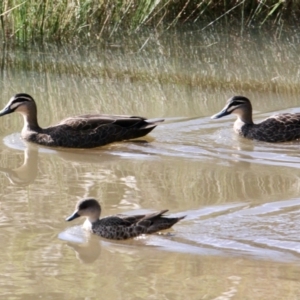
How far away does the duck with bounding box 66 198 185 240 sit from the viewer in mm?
8023

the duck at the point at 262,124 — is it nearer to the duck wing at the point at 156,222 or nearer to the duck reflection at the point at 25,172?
the duck reflection at the point at 25,172

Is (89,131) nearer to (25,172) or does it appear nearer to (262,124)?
(25,172)

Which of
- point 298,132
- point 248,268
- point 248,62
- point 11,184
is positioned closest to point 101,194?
point 11,184

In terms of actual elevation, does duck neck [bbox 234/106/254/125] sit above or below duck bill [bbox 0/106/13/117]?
below

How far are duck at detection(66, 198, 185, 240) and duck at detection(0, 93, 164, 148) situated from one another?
3.13 m

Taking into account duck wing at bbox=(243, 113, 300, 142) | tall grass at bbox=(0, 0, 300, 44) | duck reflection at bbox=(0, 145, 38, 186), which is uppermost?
tall grass at bbox=(0, 0, 300, 44)

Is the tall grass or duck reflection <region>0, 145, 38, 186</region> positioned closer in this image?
duck reflection <region>0, 145, 38, 186</region>

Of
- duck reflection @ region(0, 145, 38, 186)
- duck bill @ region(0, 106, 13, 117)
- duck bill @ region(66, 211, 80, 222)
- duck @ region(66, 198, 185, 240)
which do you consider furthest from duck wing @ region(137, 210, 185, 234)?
duck bill @ region(0, 106, 13, 117)

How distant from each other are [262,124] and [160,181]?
2.35 metres

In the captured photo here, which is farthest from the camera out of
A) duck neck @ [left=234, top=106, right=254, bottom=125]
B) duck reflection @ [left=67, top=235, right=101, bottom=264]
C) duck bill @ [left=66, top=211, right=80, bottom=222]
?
duck neck @ [left=234, top=106, right=254, bottom=125]

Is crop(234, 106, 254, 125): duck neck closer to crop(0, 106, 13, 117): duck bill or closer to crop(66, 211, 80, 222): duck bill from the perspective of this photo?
crop(0, 106, 13, 117): duck bill

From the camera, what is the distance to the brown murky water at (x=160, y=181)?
281 inches

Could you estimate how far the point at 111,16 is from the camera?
55.5 feet

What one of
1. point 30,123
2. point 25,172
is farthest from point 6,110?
point 25,172
